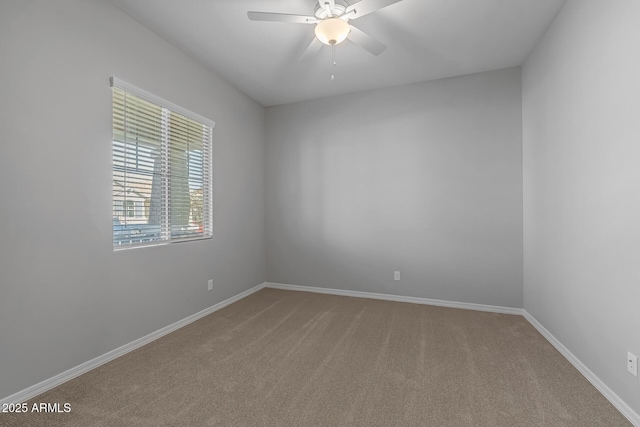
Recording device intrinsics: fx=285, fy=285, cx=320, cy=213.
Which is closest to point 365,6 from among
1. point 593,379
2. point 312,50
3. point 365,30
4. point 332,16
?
point 332,16

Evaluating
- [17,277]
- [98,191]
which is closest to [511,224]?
[98,191]

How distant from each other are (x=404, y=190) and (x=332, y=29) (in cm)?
223

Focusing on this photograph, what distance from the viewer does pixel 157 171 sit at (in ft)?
8.91

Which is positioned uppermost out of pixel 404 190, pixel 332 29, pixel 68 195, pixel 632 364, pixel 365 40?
pixel 365 40

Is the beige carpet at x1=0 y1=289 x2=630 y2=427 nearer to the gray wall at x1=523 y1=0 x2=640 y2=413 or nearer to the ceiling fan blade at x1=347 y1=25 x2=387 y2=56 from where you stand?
the gray wall at x1=523 y1=0 x2=640 y2=413

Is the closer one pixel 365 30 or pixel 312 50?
pixel 365 30

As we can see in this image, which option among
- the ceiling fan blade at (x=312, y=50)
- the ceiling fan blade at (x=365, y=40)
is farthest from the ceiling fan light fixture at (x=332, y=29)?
the ceiling fan blade at (x=312, y=50)

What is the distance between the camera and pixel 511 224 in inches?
129


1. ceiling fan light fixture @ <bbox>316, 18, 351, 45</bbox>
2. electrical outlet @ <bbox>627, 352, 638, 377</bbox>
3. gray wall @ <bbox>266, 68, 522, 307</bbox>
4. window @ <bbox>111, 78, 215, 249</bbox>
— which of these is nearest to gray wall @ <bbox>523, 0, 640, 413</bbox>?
electrical outlet @ <bbox>627, 352, 638, 377</bbox>

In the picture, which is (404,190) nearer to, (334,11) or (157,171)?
(334,11)

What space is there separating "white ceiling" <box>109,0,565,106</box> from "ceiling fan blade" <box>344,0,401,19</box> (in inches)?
13.3

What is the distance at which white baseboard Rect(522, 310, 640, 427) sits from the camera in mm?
1593

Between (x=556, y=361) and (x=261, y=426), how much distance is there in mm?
2239

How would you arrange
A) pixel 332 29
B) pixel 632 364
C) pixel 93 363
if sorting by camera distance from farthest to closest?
pixel 93 363 < pixel 332 29 < pixel 632 364
